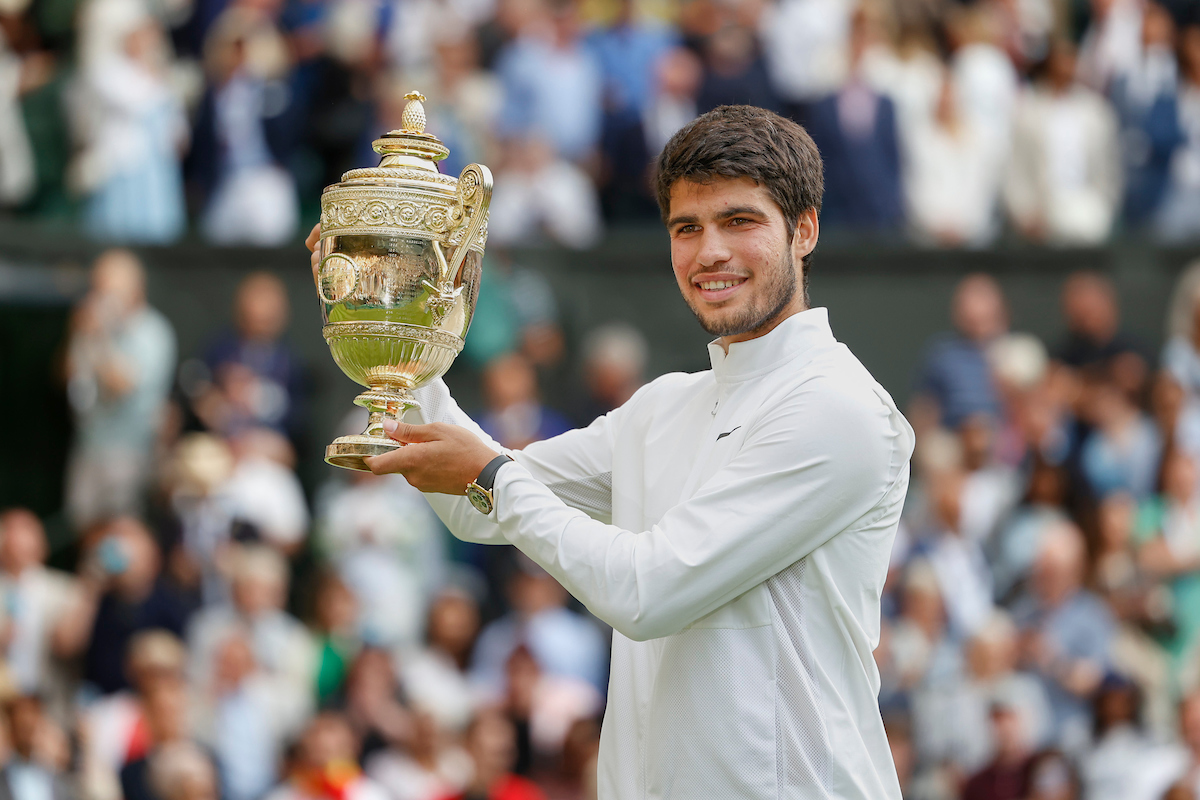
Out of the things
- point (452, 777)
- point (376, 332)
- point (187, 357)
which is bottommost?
point (452, 777)

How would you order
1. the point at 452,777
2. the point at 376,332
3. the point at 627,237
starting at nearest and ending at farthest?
1. the point at 376,332
2. the point at 452,777
3. the point at 627,237

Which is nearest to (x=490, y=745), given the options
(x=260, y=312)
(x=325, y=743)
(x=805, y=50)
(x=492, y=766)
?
(x=492, y=766)

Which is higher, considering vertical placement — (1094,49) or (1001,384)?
(1094,49)

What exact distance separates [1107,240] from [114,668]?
645 centimetres

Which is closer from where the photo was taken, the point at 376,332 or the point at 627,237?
the point at 376,332

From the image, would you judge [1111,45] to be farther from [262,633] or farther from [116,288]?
[262,633]

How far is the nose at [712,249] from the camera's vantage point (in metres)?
3.05

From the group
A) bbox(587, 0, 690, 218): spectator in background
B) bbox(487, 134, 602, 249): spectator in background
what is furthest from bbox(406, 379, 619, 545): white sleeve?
bbox(587, 0, 690, 218): spectator in background

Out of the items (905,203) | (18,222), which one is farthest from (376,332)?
(905,203)

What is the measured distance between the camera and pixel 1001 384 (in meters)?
9.09

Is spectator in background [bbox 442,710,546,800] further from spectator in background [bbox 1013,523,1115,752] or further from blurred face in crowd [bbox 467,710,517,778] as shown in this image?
spectator in background [bbox 1013,523,1115,752]

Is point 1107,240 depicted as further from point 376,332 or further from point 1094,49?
point 376,332

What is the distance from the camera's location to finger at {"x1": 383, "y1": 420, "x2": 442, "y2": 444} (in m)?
3.10

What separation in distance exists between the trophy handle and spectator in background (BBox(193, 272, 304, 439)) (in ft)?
17.8
